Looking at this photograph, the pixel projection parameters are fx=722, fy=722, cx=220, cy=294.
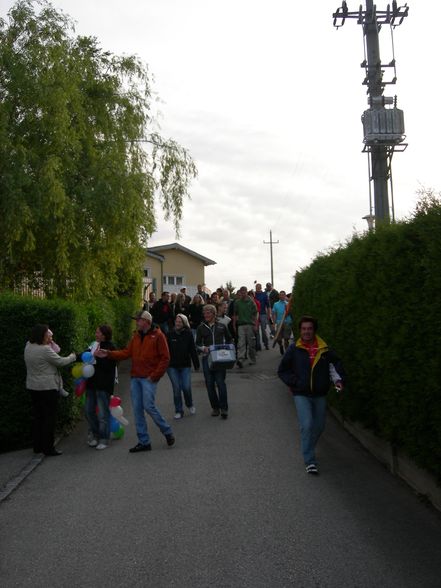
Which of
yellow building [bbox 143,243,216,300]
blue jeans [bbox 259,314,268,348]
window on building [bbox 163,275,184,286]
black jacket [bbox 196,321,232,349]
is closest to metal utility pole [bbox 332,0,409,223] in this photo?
blue jeans [bbox 259,314,268,348]

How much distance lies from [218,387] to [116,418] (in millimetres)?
1903

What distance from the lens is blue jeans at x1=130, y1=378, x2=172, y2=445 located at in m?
9.48

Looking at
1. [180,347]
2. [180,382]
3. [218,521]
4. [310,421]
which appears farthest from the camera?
[180,382]

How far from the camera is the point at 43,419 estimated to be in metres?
9.66

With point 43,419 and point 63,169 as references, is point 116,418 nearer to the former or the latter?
point 43,419

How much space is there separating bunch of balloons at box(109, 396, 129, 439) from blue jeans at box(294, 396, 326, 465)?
122 inches

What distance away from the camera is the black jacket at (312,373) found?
8164 millimetres

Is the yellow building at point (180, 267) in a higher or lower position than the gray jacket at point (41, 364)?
higher

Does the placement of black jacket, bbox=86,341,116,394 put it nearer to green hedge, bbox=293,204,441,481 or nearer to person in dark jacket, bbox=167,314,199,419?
person in dark jacket, bbox=167,314,199,419

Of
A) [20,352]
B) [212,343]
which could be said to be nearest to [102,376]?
[20,352]

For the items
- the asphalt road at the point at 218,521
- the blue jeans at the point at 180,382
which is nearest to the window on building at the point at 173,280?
the blue jeans at the point at 180,382

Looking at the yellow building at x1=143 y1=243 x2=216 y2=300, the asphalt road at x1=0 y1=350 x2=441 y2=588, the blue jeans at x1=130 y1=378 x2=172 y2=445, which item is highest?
the yellow building at x1=143 y1=243 x2=216 y2=300

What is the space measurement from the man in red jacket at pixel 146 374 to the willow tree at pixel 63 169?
764 cm

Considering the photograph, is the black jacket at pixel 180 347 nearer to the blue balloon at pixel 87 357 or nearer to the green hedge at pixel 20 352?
the green hedge at pixel 20 352
